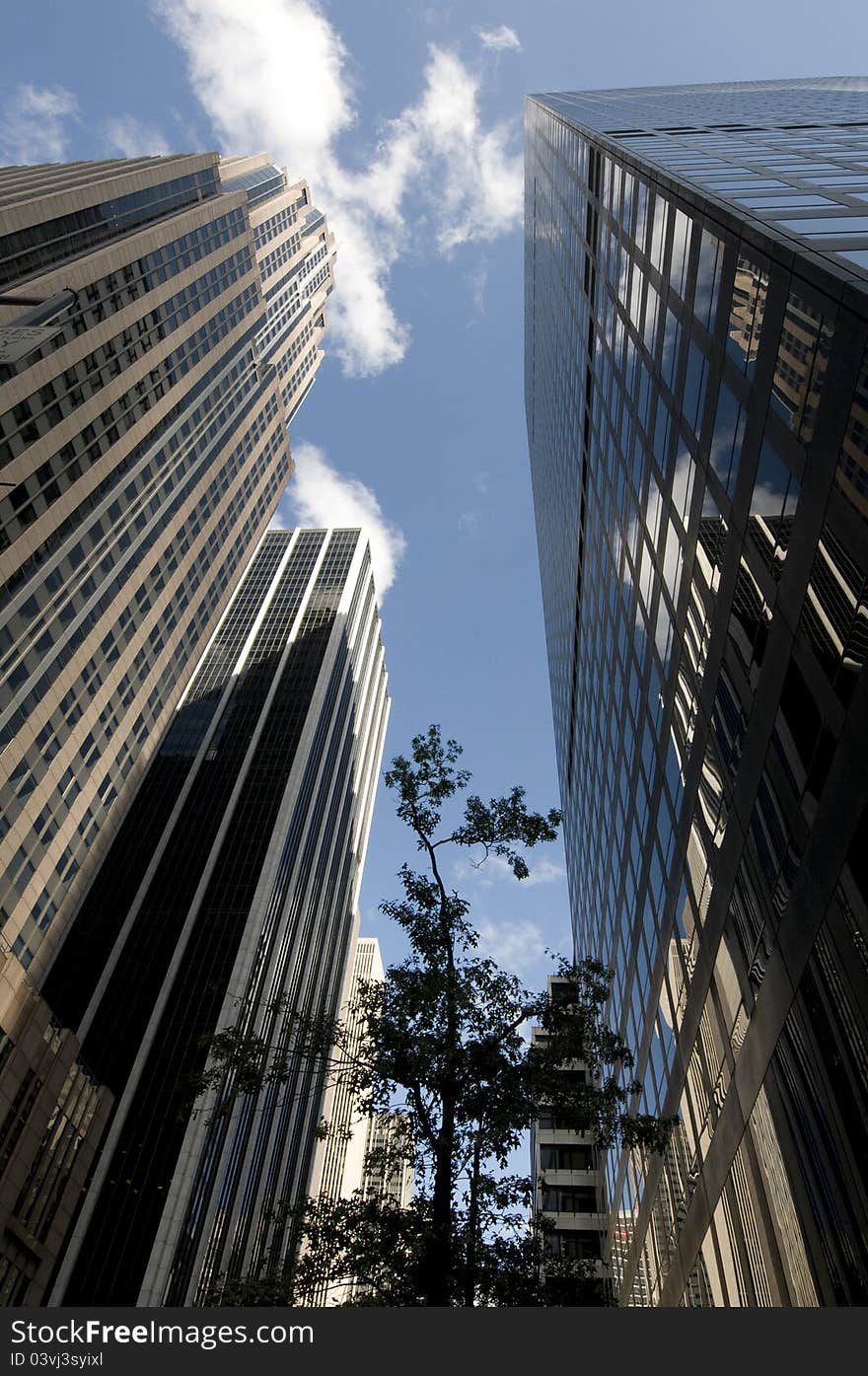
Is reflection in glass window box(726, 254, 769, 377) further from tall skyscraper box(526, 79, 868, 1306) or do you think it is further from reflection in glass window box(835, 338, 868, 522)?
reflection in glass window box(835, 338, 868, 522)

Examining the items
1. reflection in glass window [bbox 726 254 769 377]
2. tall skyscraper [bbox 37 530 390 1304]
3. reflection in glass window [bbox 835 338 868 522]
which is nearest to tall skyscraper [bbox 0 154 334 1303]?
tall skyscraper [bbox 37 530 390 1304]

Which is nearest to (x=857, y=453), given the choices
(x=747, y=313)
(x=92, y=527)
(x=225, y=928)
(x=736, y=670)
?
(x=747, y=313)

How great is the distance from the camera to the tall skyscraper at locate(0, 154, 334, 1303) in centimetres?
4700

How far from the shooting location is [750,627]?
63.6 feet

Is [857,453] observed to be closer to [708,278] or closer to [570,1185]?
[708,278]

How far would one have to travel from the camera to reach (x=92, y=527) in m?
69.4

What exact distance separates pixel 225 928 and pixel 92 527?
52.5m

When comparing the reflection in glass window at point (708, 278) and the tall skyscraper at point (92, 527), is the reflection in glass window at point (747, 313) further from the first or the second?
the tall skyscraper at point (92, 527)

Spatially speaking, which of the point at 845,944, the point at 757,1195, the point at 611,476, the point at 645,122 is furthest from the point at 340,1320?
the point at 645,122

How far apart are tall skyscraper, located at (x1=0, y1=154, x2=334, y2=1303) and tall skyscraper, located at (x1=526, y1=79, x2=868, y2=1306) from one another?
104ft

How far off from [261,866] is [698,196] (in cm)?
9484

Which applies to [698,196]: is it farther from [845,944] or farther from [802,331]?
[845,944]

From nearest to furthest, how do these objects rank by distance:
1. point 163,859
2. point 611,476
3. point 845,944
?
point 845,944 < point 611,476 < point 163,859

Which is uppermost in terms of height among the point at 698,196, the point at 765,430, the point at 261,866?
the point at 261,866
